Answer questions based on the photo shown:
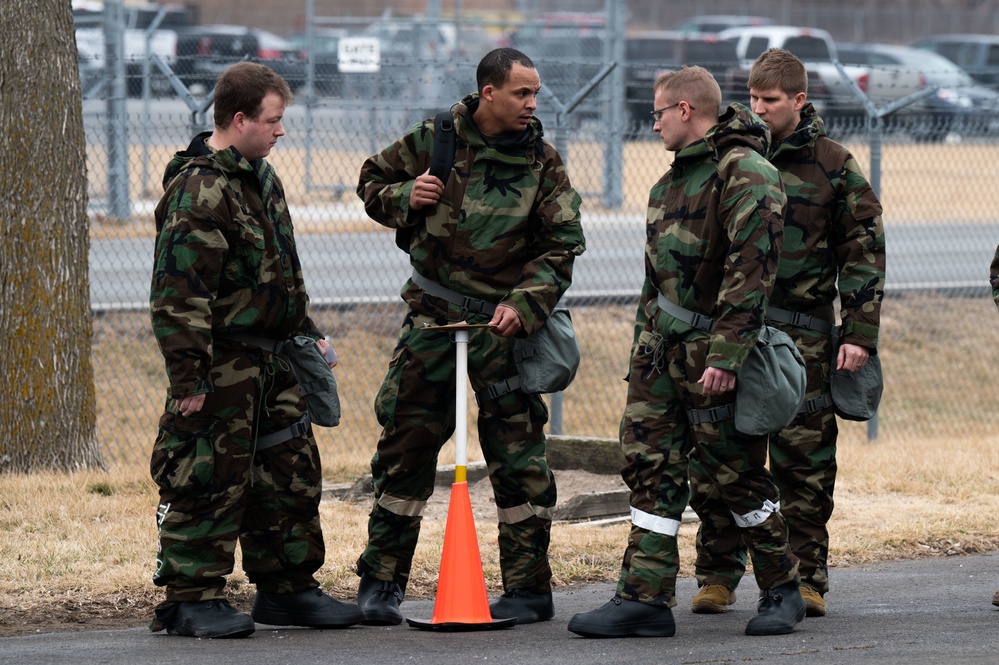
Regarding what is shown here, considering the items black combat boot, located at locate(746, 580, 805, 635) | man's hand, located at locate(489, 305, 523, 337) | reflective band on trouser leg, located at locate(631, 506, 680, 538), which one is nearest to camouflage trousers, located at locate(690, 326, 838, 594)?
black combat boot, located at locate(746, 580, 805, 635)

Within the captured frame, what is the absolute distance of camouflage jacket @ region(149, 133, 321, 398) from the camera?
488 cm

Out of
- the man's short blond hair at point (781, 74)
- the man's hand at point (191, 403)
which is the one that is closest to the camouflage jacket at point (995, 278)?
the man's short blond hair at point (781, 74)

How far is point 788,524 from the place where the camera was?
5695 millimetres

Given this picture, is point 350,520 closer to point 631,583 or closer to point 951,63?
point 631,583

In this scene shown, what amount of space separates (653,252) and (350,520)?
242 cm

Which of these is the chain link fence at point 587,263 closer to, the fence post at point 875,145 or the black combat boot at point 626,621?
the fence post at point 875,145

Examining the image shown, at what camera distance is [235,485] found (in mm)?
5094

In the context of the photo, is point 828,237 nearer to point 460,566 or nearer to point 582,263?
point 460,566

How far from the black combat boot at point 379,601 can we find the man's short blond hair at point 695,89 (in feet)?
7.04

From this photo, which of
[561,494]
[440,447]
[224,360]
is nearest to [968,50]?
[561,494]

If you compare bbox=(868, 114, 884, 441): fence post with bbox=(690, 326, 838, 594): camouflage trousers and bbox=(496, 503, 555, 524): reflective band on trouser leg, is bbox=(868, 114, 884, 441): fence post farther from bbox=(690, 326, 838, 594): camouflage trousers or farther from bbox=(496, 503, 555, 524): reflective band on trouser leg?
bbox=(496, 503, 555, 524): reflective band on trouser leg

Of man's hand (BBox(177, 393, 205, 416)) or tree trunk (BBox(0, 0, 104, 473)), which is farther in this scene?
tree trunk (BBox(0, 0, 104, 473))

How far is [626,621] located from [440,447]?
0.97m

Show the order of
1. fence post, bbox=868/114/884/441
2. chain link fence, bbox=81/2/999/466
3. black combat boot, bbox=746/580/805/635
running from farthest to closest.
Result: chain link fence, bbox=81/2/999/466 < fence post, bbox=868/114/884/441 < black combat boot, bbox=746/580/805/635
